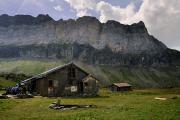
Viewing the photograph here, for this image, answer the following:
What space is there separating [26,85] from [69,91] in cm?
1000

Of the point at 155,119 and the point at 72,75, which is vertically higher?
the point at 72,75

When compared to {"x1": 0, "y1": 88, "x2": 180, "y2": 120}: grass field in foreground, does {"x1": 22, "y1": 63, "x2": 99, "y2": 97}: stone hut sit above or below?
above

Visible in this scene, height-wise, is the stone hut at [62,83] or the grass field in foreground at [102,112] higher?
the stone hut at [62,83]

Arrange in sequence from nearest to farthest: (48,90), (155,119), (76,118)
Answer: (155,119), (76,118), (48,90)

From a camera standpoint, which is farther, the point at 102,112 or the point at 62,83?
the point at 62,83

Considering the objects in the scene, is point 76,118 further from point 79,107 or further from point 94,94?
point 94,94

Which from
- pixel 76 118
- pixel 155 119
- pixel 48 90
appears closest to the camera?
pixel 155 119

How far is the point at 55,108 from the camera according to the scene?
4334cm

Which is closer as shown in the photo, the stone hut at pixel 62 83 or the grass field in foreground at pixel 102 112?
the grass field in foreground at pixel 102 112

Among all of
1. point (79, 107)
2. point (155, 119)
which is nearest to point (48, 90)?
point (79, 107)

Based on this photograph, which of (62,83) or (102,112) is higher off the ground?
(62,83)

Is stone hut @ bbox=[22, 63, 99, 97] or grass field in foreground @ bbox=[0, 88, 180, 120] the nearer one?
grass field in foreground @ bbox=[0, 88, 180, 120]

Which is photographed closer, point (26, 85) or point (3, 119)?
point (3, 119)

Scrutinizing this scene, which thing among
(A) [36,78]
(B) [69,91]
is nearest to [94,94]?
(B) [69,91]
